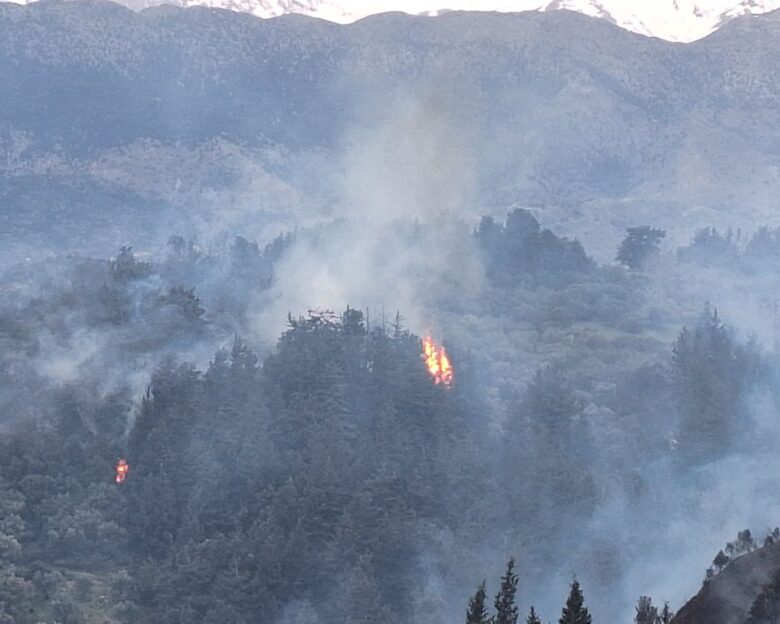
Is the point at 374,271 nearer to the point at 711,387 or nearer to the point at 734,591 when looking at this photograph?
the point at 711,387

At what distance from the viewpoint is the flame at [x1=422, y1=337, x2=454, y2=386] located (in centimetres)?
10806

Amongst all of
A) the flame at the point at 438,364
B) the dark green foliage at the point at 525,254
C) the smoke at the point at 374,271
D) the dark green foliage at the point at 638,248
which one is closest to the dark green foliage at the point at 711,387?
the flame at the point at 438,364

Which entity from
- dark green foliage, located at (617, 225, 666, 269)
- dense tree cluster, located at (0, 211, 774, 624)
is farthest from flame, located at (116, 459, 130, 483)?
dark green foliage, located at (617, 225, 666, 269)

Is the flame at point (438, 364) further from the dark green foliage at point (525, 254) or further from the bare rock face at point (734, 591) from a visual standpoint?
the bare rock face at point (734, 591)

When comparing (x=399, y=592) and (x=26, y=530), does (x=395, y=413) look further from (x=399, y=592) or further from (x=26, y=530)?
(x=26, y=530)

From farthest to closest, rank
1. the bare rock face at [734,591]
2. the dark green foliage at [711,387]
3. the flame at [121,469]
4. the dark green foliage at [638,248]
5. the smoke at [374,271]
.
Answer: the dark green foliage at [638,248], the smoke at [374,271], the dark green foliage at [711,387], the flame at [121,469], the bare rock face at [734,591]

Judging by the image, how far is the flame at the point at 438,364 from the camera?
4254 inches

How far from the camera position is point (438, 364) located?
366 ft

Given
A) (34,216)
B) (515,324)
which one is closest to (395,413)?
(515,324)

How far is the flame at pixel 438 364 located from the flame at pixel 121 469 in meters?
25.0

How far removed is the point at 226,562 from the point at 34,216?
5137 inches

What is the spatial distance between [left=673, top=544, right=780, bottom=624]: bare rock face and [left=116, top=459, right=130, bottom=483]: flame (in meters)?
59.0

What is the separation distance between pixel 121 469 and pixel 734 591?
61378mm

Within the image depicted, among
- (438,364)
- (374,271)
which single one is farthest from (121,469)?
(374,271)
